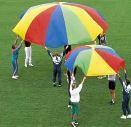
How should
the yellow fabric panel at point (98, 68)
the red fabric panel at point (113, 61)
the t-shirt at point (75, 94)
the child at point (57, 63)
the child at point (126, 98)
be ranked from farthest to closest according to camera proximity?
the child at point (57, 63)
the child at point (126, 98)
the t-shirt at point (75, 94)
the red fabric panel at point (113, 61)
the yellow fabric panel at point (98, 68)

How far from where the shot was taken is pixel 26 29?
15.9 metres

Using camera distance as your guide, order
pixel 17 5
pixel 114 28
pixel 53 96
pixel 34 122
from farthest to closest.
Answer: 1. pixel 17 5
2. pixel 114 28
3. pixel 53 96
4. pixel 34 122

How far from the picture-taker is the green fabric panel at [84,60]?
14.0 m

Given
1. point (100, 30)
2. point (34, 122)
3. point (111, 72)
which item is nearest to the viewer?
point (111, 72)

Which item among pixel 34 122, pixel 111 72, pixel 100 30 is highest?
pixel 100 30

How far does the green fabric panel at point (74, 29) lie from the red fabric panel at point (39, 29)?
641mm

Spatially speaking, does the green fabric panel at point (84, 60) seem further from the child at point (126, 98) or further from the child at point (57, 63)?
the child at point (57, 63)

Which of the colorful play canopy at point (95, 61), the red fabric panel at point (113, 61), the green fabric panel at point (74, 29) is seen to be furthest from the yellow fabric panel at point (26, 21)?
the red fabric panel at point (113, 61)

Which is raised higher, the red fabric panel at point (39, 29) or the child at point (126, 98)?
the red fabric panel at point (39, 29)

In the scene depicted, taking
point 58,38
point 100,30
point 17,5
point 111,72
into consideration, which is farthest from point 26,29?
point 17,5

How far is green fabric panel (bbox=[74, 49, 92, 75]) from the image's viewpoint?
13977mm

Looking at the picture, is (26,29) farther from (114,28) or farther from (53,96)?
(114,28)

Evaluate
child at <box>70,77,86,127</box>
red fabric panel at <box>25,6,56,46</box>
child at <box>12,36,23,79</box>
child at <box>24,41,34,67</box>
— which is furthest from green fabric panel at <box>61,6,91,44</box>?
Answer: child at <box>24,41,34,67</box>

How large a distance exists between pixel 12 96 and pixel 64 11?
12.1ft
